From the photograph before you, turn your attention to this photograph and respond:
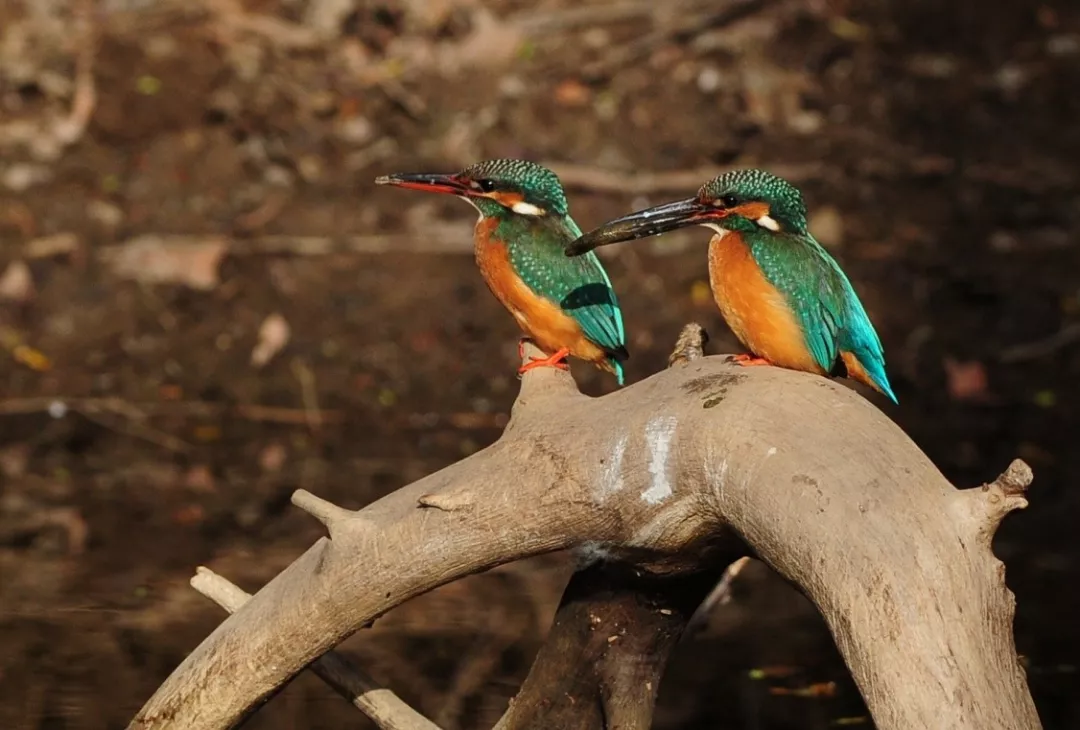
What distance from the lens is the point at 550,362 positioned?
436cm

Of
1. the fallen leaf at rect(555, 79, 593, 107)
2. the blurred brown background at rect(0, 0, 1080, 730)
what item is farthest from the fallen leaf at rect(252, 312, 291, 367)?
the fallen leaf at rect(555, 79, 593, 107)

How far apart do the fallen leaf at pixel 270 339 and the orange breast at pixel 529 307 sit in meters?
3.94

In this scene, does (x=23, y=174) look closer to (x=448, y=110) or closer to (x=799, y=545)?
(x=448, y=110)

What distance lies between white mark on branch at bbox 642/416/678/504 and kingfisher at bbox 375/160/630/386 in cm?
79

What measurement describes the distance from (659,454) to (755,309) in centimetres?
51

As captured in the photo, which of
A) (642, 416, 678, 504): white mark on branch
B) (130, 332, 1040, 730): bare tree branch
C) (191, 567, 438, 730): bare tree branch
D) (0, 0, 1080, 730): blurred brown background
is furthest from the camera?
(0, 0, 1080, 730): blurred brown background

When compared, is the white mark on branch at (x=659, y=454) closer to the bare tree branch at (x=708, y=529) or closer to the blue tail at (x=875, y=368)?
the bare tree branch at (x=708, y=529)

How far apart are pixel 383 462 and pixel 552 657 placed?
358cm

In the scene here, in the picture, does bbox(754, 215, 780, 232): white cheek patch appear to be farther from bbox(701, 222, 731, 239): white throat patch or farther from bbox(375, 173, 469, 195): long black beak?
bbox(375, 173, 469, 195): long black beak

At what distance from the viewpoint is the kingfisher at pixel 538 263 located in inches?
179

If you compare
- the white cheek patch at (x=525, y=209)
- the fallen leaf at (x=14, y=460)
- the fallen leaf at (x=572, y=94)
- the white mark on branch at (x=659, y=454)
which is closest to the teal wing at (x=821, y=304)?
the white mark on branch at (x=659, y=454)

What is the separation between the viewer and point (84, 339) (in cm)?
863

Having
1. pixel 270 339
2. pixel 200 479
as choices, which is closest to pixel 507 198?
pixel 200 479

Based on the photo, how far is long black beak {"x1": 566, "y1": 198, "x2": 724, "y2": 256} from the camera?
407cm
